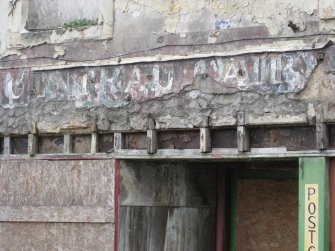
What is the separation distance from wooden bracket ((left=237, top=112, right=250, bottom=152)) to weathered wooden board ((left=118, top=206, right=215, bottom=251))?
139cm

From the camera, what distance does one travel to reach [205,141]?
732cm

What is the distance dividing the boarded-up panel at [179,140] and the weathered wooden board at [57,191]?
1.96ft

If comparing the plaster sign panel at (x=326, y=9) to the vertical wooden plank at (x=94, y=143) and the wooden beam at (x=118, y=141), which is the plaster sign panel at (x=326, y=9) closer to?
the wooden beam at (x=118, y=141)

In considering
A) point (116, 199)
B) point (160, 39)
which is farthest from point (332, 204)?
point (160, 39)

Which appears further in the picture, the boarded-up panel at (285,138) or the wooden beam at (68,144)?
the wooden beam at (68,144)

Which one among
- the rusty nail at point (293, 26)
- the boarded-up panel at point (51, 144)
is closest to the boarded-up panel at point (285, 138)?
the rusty nail at point (293, 26)

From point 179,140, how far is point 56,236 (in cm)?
173

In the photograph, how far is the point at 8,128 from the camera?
28.0 ft

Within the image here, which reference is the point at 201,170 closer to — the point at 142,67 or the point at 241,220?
the point at 241,220

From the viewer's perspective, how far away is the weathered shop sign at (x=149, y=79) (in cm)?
708

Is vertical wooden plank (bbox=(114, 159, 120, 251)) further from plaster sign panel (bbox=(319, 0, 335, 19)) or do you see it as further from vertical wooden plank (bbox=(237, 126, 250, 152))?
plaster sign panel (bbox=(319, 0, 335, 19))

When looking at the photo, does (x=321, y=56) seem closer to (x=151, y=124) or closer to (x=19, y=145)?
(x=151, y=124)

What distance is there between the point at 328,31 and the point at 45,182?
3409mm

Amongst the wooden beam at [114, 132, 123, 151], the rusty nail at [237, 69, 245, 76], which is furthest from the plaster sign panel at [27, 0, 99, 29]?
the rusty nail at [237, 69, 245, 76]
